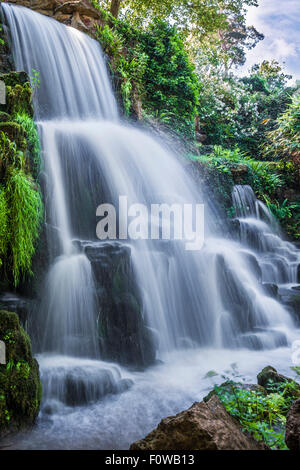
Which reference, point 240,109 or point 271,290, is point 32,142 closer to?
point 271,290

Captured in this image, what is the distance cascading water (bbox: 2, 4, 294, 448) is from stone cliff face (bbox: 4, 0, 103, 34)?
0.75 meters

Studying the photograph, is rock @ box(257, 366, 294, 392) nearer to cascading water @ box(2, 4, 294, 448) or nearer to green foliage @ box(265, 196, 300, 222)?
cascading water @ box(2, 4, 294, 448)

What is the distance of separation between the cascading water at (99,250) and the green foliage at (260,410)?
0.81 meters

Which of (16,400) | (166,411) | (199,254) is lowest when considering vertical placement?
(166,411)

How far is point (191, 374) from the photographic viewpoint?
4012 mm

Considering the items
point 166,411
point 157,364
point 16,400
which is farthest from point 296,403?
point 157,364

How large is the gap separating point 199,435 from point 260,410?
948mm

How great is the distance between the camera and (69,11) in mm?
9523

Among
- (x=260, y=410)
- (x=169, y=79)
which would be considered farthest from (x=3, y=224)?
(x=169, y=79)

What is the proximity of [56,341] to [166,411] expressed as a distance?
61.4 inches

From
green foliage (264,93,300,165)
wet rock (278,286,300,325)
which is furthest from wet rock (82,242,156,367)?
green foliage (264,93,300,165)

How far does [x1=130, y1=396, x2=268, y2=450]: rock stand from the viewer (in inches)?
73.0

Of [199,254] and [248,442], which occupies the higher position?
[199,254]
